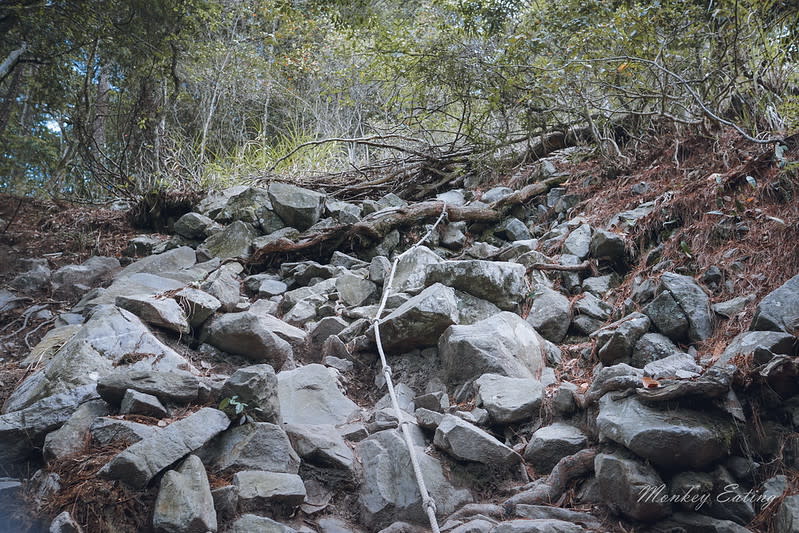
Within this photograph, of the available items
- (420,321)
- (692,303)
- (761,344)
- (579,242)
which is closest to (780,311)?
(761,344)

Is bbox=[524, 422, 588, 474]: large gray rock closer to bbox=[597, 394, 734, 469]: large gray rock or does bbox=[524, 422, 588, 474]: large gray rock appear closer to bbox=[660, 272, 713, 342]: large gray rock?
bbox=[597, 394, 734, 469]: large gray rock

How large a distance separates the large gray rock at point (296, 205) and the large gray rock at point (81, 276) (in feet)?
5.04

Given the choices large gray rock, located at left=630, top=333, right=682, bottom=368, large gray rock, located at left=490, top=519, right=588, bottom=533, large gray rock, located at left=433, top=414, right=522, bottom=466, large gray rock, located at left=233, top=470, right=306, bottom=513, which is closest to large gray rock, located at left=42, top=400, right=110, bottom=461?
large gray rock, located at left=233, top=470, right=306, bottom=513

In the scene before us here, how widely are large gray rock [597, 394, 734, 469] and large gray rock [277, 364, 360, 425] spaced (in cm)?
133

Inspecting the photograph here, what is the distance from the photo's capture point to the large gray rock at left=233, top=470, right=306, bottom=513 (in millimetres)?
1811

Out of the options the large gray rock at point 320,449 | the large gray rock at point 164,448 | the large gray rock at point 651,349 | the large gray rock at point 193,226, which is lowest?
the large gray rock at point 320,449

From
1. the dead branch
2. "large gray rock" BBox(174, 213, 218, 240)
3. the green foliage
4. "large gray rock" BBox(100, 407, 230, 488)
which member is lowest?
the dead branch

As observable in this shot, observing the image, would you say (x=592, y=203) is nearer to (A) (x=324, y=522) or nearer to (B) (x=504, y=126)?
(B) (x=504, y=126)

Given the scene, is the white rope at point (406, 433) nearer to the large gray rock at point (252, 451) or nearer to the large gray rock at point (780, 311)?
the large gray rock at point (252, 451)

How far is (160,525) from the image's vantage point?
1593 millimetres

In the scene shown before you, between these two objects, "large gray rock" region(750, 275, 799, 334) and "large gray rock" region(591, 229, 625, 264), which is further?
"large gray rock" region(591, 229, 625, 264)

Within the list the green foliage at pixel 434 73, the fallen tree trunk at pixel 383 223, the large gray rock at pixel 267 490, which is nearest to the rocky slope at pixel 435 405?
the large gray rock at pixel 267 490

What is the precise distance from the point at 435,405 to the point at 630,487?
1.05m

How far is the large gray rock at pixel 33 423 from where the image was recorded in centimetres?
190
